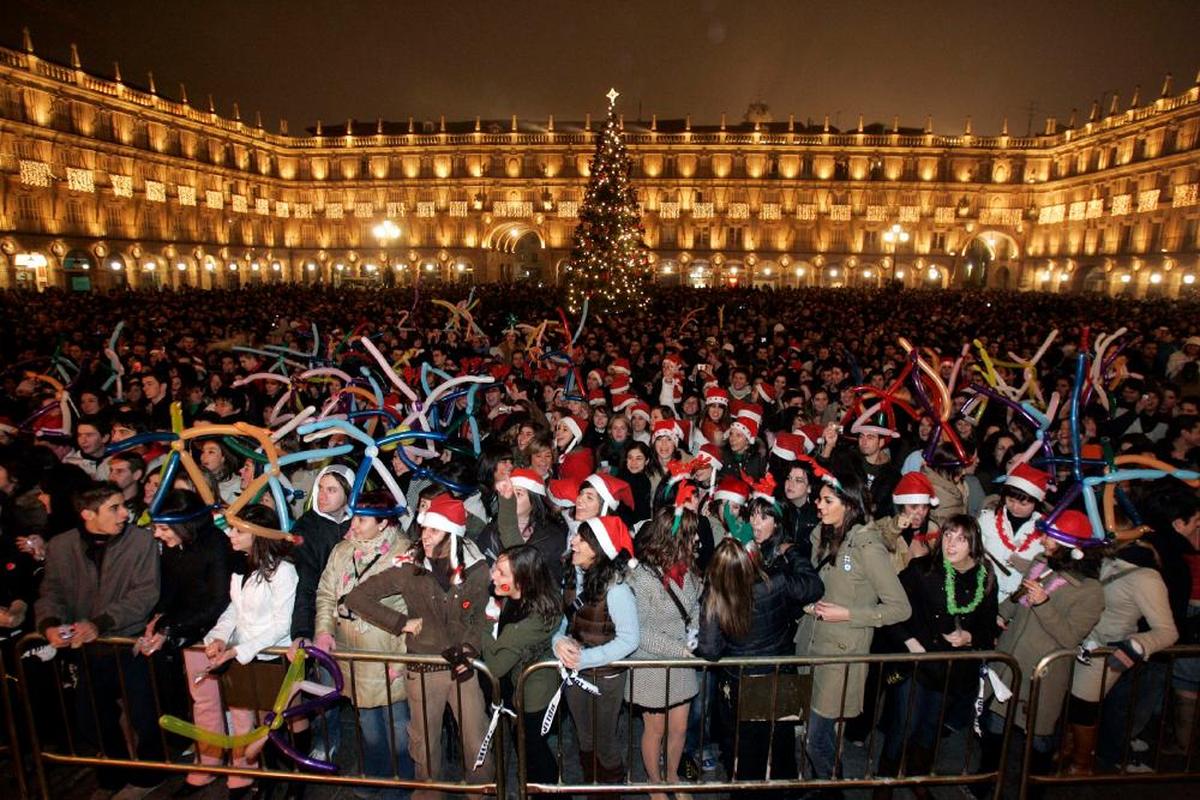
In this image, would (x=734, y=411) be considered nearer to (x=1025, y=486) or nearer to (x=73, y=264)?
(x=1025, y=486)

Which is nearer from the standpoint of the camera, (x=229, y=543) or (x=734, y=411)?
(x=229, y=543)

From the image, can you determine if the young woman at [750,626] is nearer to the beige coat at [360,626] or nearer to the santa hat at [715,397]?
the beige coat at [360,626]

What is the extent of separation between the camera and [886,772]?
4.18m

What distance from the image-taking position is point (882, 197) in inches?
2539

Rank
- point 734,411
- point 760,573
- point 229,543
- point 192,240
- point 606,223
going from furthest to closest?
point 192,240, point 606,223, point 734,411, point 229,543, point 760,573

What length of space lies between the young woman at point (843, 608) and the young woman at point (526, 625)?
152 cm

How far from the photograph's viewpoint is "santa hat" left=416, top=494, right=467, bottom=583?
150 inches

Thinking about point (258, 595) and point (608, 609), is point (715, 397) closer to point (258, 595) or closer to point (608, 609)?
point (608, 609)

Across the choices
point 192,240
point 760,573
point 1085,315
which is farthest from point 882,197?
point 760,573

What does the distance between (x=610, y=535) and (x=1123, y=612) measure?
9.59 feet

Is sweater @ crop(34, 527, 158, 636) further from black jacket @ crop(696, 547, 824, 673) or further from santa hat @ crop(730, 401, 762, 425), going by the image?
santa hat @ crop(730, 401, 762, 425)

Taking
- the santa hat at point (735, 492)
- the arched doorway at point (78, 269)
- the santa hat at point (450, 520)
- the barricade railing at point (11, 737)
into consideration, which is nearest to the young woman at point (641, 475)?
the santa hat at point (735, 492)

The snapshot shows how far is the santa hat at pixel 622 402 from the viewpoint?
7785 millimetres

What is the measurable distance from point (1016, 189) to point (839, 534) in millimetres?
72124
